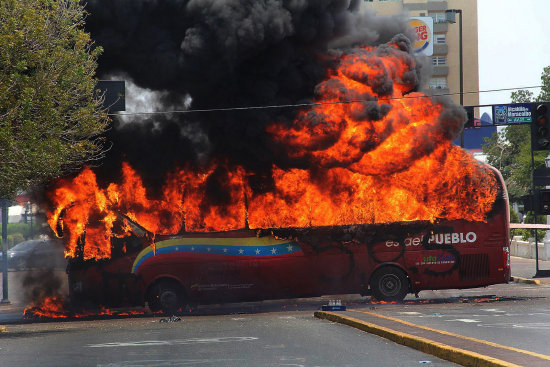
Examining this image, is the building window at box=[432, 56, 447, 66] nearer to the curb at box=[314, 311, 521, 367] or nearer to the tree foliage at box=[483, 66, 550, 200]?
the tree foliage at box=[483, 66, 550, 200]

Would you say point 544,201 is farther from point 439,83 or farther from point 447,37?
point 447,37

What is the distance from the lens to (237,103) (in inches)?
898

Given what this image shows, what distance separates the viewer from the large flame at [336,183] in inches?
824

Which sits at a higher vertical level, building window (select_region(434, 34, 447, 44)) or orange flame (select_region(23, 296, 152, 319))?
building window (select_region(434, 34, 447, 44))

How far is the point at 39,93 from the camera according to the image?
1648 cm

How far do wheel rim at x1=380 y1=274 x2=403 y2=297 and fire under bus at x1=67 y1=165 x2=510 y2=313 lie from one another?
3 centimetres

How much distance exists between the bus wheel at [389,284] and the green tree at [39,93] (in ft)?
26.1

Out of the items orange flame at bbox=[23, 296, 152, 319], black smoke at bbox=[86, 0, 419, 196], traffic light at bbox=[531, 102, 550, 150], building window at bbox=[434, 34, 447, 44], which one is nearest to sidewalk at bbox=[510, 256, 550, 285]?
traffic light at bbox=[531, 102, 550, 150]

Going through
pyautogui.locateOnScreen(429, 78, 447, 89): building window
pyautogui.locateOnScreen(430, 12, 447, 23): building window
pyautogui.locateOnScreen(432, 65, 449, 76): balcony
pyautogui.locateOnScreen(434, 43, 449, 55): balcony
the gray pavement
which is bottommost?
the gray pavement

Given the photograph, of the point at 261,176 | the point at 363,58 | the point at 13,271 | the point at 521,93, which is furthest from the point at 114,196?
the point at 521,93

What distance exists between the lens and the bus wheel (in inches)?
816

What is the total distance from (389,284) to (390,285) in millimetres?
36

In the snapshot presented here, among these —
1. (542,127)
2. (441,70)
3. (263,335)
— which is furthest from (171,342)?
(441,70)

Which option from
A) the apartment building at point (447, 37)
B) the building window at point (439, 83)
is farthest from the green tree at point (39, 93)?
the building window at point (439, 83)
